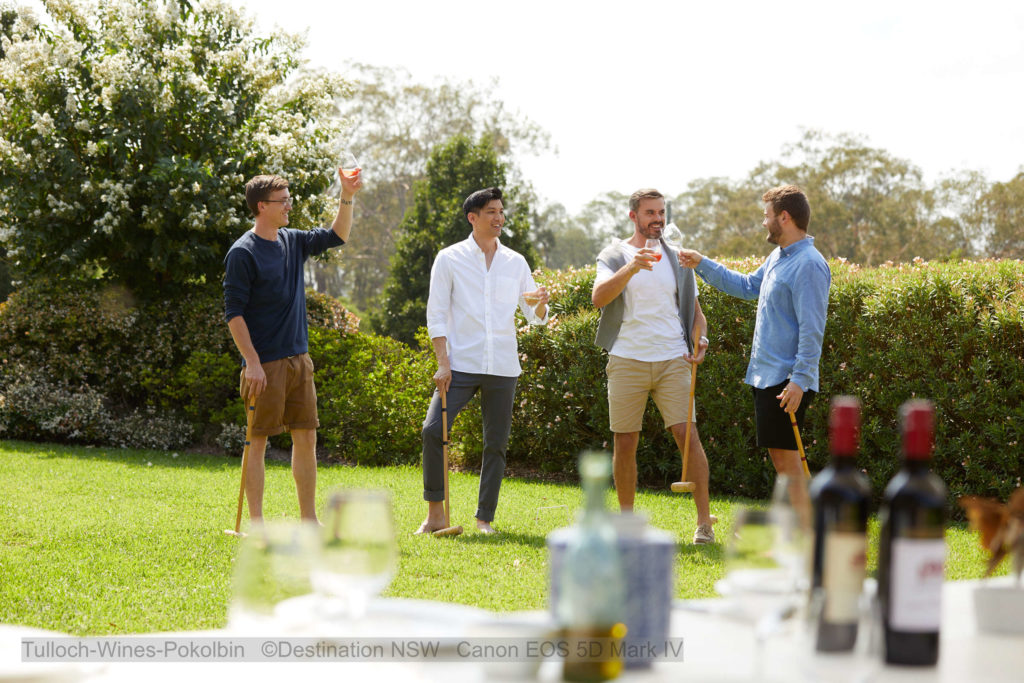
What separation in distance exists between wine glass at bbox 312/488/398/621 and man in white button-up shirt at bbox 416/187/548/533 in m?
4.39

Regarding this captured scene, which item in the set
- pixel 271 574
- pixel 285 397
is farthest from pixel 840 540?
pixel 285 397

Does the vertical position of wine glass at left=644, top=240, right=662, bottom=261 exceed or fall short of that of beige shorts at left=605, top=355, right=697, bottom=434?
it exceeds it

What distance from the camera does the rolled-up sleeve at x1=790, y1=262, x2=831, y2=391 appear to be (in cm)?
469

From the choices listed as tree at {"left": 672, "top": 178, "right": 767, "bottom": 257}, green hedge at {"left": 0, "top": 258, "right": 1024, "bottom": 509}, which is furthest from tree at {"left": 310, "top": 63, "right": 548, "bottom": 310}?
green hedge at {"left": 0, "top": 258, "right": 1024, "bottom": 509}

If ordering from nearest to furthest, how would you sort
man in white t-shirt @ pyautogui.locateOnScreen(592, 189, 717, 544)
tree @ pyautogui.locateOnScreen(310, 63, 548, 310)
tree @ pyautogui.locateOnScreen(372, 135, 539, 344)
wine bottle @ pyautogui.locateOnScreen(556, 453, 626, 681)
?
1. wine bottle @ pyautogui.locateOnScreen(556, 453, 626, 681)
2. man in white t-shirt @ pyautogui.locateOnScreen(592, 189, 717, 544)
3. tree @ pyautogui.locateOnScreen(372, 135, 539, 344)
4. tree @ pyautogui.locateOnScreen(310, 63, 548, 310)

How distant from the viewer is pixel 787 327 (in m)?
4.85

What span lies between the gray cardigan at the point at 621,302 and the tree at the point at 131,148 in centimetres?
653

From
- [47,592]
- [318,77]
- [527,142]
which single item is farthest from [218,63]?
[527,142]

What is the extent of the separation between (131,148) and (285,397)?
699 cm

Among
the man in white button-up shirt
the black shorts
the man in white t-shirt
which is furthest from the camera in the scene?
the man in white button-up shirt

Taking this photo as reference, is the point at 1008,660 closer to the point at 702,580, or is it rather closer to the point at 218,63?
the point at 702,580

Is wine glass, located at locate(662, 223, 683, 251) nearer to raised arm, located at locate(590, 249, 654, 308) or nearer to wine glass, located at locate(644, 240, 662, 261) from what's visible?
wine glass, located at locate(644, 240, 662, 261)

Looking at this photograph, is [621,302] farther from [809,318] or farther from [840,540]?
[840,540]

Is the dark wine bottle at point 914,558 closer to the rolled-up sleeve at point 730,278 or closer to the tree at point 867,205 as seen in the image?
the rolled-up sleeve at point 730,278
